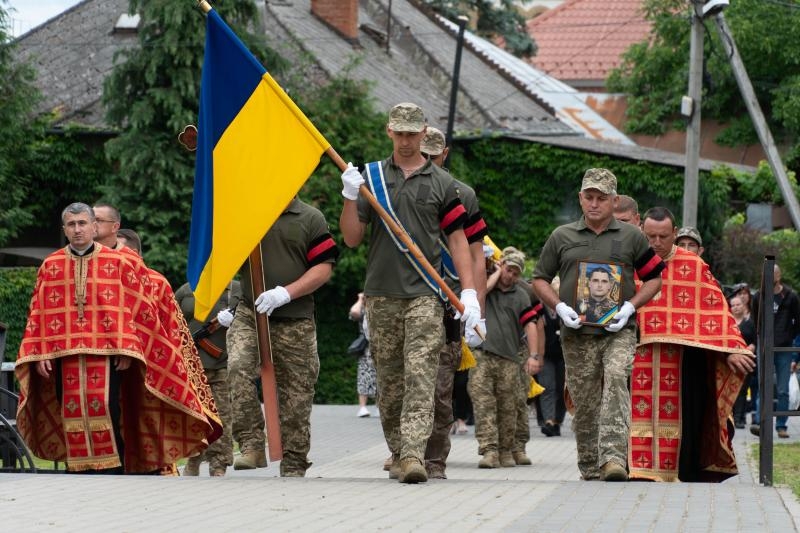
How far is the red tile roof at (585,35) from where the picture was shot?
67.0 m

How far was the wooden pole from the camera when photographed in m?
10.4

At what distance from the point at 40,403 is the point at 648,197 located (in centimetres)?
2615

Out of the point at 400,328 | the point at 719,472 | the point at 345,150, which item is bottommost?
the point at 719,472

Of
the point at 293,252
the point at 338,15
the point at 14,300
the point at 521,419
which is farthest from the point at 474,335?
the point at 338,15

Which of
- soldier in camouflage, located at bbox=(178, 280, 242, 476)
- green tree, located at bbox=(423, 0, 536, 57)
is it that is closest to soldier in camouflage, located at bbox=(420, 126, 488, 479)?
soldier in camouflage, located at bbox=(178, 280, 242, 476)

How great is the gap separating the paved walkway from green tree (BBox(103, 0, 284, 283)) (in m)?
21.0

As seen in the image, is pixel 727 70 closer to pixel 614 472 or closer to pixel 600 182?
pixel 600 182

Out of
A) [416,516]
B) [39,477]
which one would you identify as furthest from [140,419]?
[416,516]

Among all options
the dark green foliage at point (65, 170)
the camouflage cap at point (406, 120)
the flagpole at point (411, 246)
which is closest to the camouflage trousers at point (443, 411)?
the flagpole at point (411, 246)

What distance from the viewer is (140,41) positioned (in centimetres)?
3122

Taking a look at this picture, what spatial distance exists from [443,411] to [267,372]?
116 cm

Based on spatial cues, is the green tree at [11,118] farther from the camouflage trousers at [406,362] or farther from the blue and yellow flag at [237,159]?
the camouflage trousers at [406,362]

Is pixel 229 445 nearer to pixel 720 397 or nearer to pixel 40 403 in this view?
pixel 40 403

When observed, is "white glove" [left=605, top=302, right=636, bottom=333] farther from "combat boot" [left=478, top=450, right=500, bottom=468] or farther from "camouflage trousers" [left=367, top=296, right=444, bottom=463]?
"combat boot" [left=478, top=450, right=500, bottom=468]
